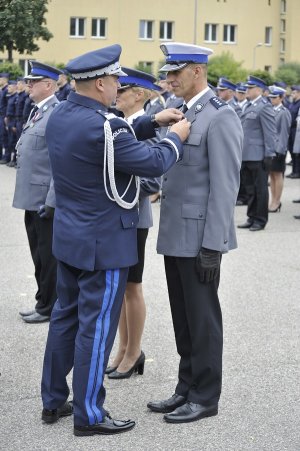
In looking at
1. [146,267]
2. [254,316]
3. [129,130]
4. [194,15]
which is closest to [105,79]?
[129,130]

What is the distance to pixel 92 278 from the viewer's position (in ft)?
15.2

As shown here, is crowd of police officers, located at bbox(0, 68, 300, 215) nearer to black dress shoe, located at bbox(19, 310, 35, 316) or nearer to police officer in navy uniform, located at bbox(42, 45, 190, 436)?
black dress shoe, located at bbox(19, 310, 35, 316)

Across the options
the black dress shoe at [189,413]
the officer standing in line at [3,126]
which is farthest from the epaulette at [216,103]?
the officer standing in line at [3,126]

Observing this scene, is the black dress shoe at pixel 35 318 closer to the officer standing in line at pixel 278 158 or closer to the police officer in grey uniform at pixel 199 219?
the police officer in grey uniform at pixel 199 219

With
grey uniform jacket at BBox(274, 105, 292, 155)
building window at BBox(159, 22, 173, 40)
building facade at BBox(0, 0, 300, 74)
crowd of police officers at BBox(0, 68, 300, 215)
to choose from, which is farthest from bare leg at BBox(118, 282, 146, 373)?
building window at BBox(159, 22, 173, 40)

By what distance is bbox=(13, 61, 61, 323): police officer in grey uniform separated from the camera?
692 centimetres

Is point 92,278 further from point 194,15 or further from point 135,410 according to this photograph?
point 194,15

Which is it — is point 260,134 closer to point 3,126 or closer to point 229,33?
point 3,126

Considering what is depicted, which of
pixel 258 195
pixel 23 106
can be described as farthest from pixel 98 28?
pixel 258 195

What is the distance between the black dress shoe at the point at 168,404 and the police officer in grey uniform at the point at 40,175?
2081 millimetres

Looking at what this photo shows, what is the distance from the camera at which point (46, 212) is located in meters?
6.48

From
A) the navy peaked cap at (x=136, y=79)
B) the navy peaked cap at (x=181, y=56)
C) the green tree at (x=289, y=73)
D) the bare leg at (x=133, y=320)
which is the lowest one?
the green tree at (x=289, y=73)

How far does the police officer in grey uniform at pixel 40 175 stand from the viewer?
6.92 metres

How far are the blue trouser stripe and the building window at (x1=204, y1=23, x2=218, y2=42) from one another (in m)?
66.8
